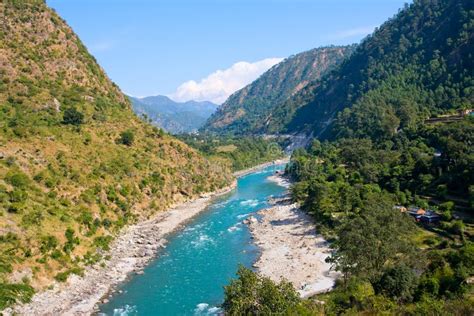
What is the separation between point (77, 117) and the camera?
8988 cm

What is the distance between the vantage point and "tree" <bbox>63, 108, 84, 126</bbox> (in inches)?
3502

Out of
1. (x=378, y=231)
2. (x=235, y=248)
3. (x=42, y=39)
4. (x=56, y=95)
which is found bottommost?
(x=235, y=248)

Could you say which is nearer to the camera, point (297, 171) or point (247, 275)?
point (247, 275)

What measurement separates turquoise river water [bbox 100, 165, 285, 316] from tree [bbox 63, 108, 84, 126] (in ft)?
106

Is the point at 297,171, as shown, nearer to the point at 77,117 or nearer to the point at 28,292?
the point at 77,117

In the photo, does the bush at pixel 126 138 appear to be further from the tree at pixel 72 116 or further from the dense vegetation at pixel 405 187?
the dense vegetation at pixel 405 187

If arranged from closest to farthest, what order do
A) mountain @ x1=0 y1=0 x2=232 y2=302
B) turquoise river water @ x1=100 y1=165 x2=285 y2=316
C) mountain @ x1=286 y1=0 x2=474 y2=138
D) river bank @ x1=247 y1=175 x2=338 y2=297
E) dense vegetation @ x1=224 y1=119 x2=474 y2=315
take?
dense vegetation @ x1=224 y1=119 x2=474 y2=315 → turquoise river water @ x1=100 y1=165 x2=285 y2=316 → river bank @ x1=247 y1=175 x2=338 y2=297 → mountain @ x1=0 y1=0 x2=232 y2=302 → mountain @ x1=286 y1=0 x2=474 y2=138

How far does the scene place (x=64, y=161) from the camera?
242 feet

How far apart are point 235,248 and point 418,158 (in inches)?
1619

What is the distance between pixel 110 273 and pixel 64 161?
28.0m

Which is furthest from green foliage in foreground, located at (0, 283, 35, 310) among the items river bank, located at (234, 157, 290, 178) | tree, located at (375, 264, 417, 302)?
river bank, located at (234, 157, 290, 178)

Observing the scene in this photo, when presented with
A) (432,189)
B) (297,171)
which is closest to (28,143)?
(432,189)

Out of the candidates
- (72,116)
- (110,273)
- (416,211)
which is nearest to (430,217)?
(416,211)

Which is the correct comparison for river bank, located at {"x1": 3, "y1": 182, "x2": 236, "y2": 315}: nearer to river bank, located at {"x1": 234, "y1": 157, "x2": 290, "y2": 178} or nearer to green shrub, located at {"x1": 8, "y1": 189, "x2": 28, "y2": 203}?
green shrub, located at {"x1": 8, "y1": 189, "x2": 28, "y2": 203}
